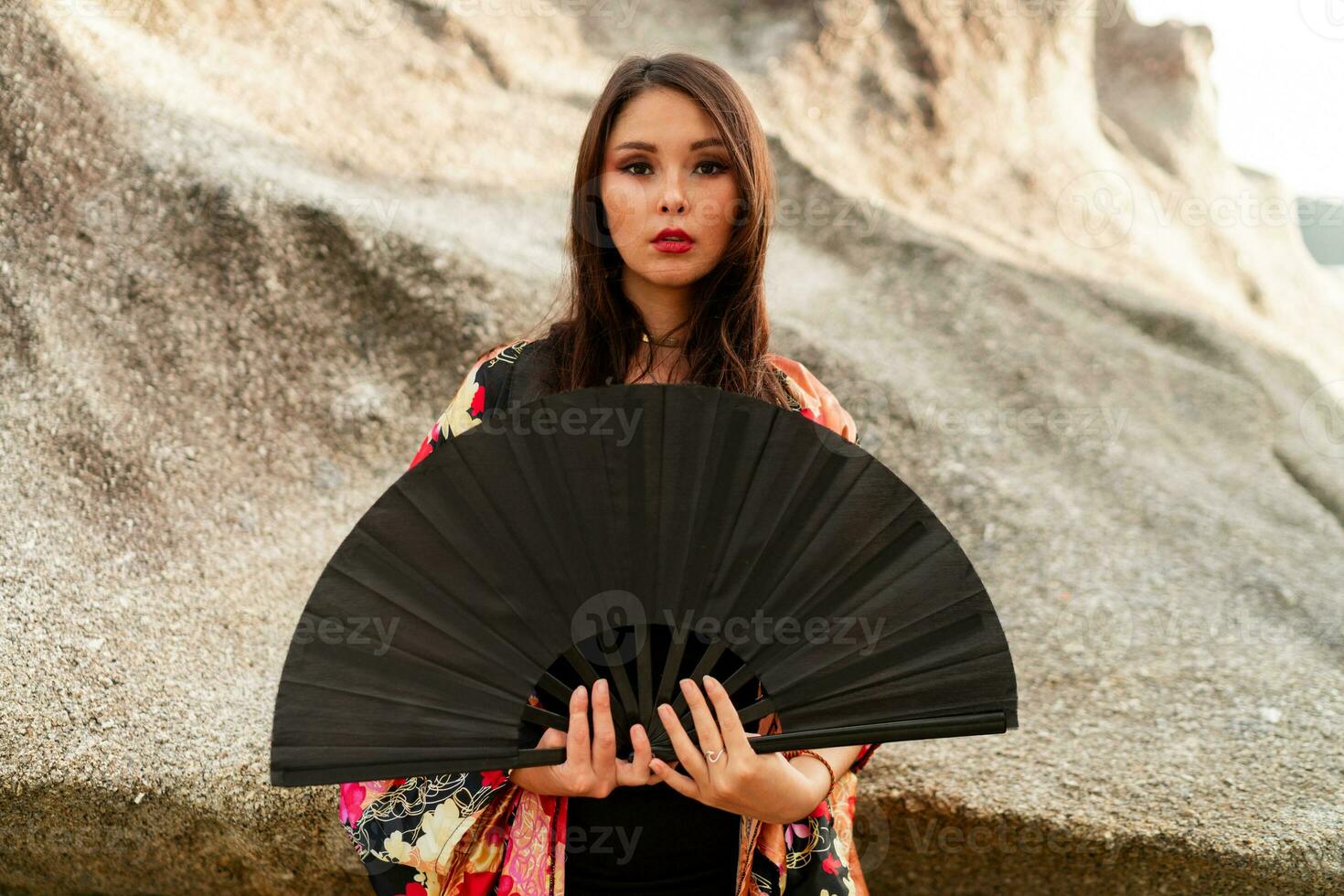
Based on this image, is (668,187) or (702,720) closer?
(702,720)

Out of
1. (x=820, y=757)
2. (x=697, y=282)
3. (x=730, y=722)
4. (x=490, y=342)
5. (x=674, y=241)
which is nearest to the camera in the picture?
(x=730, y=722)

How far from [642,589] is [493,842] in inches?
18.0

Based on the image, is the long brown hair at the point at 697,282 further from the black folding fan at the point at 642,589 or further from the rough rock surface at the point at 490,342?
the rough rock surface at the point at 490,342

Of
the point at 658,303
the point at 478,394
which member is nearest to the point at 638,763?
the point at 478,394

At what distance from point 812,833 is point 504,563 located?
60 centimetres

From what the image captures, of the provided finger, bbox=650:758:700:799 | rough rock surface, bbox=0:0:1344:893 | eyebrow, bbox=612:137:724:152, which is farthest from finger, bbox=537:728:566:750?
rough rock surface, bbox=0:0:1344:893

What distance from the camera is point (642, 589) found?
119cm

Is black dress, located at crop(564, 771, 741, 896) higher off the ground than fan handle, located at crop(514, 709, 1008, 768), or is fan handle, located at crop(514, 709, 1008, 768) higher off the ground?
fan handle, located at crop(514, 709, 1008, 768)

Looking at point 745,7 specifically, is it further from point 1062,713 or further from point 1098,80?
point 1062,713

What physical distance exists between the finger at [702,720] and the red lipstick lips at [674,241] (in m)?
0.63

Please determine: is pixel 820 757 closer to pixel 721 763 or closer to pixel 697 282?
pixel 721 763

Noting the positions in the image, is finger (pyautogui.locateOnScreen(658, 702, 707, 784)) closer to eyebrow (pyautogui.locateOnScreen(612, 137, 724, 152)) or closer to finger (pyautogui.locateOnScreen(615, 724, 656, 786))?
finger (pyautogui.locateOnScreen(615, 724, 656, 786))

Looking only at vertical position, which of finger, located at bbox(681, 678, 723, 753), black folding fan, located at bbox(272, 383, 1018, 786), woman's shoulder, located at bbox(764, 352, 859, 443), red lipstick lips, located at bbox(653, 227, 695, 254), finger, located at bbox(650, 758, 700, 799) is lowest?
finger, located at bbox(650, 758, 700, 799)

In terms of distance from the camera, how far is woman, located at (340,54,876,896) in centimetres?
117
